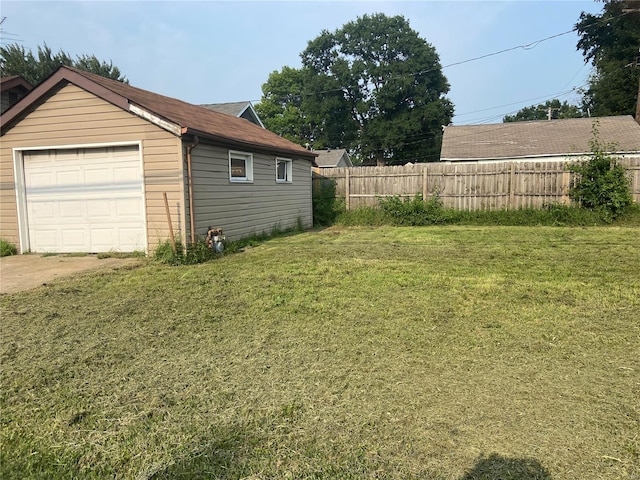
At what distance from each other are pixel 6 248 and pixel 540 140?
20528mm

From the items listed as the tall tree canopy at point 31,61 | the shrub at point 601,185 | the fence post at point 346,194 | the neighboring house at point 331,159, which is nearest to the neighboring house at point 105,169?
the fence post at point 346,194

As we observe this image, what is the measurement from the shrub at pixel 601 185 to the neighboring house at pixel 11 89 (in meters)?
16.5

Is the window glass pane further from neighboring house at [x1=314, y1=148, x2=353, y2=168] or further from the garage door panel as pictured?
neighboring house at [x1=314, y1=148, x2=353, y2=168]

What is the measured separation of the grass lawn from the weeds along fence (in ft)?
24.8

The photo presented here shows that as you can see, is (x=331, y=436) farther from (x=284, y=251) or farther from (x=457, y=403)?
(x=284, y=251)

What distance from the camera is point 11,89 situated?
518 inches

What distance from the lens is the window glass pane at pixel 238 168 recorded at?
962 cm

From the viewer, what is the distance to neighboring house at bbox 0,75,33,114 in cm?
1265

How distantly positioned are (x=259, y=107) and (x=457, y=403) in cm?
4893

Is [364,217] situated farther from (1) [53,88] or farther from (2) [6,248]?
(2) [6,248]

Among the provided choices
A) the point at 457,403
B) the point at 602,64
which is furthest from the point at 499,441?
the point at 602,64

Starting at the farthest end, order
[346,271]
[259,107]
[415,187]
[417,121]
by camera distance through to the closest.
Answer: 1. [259,107]
2. [417,121]
3. [415,187]
4. [346,271]

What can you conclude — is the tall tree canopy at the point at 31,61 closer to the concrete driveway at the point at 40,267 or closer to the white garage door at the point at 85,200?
the white garage door at the point at 85,200

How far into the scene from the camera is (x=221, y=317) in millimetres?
4449
